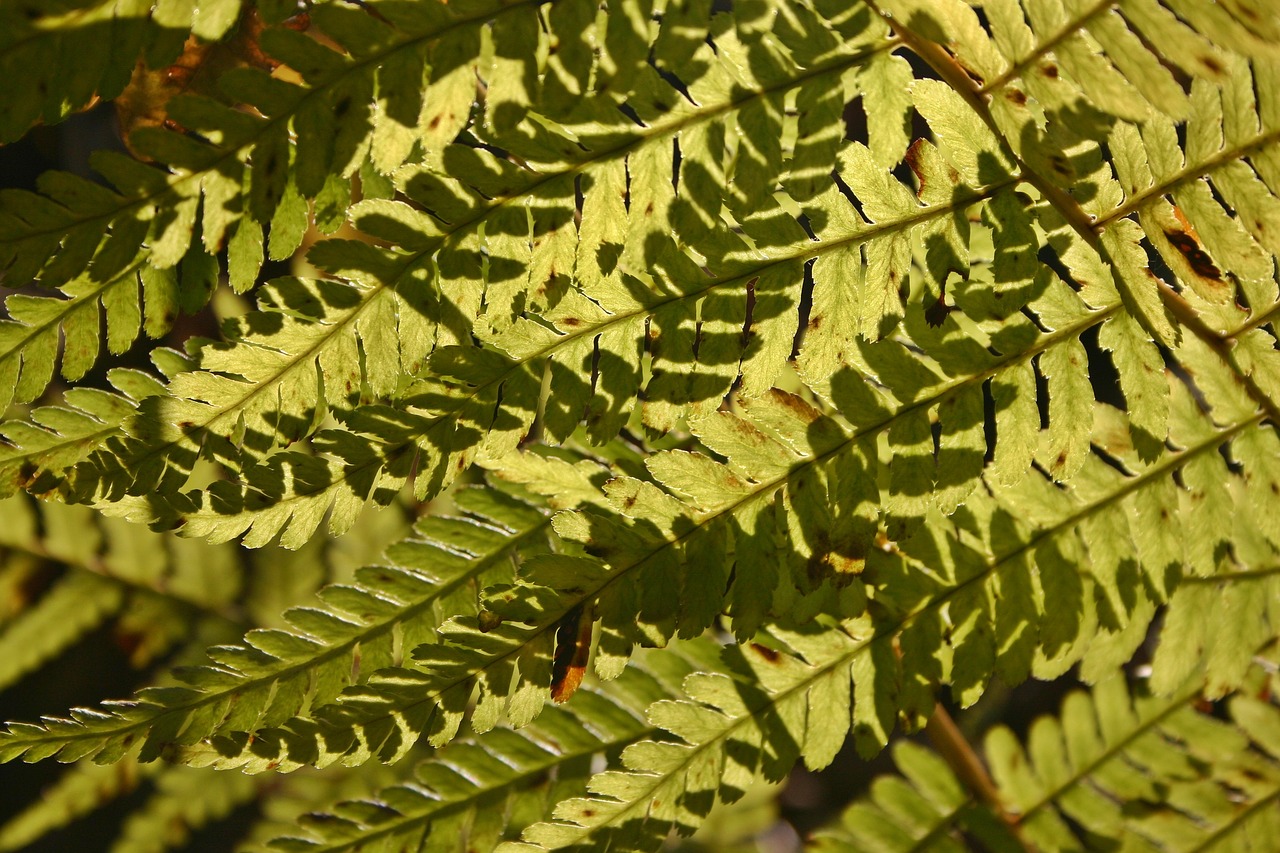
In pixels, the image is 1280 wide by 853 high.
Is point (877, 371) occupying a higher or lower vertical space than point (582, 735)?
higher

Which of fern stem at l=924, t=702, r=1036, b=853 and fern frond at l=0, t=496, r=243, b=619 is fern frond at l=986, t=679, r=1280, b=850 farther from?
fern frond at l=0, t=496, r=243, b=619

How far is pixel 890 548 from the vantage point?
1.49m

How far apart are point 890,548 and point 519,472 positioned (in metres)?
0.62

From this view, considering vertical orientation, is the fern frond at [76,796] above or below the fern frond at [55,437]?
below

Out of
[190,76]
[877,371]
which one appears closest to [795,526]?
[877,371]

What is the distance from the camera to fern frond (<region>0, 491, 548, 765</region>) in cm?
104

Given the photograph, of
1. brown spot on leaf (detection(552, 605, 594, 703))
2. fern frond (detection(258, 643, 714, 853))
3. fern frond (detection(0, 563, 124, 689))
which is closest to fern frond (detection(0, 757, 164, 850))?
fern frond (detection(0, 563, 124, 689))

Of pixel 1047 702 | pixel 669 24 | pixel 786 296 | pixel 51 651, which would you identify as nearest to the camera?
pixel 669 24

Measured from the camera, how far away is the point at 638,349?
117 cm

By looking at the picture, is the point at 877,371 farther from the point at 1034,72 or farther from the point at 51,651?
the point at 51,651

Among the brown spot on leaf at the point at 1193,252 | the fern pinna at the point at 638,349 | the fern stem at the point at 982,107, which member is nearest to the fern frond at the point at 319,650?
the fern pinna at the point at 638,349

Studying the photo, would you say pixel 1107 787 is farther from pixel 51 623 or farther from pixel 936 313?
pixel 51 623

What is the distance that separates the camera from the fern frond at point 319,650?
1039 millimetres

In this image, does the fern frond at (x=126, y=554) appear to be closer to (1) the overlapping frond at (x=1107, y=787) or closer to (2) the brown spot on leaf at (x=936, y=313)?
(1) the overlapping frond at (x=1107, y=787)
